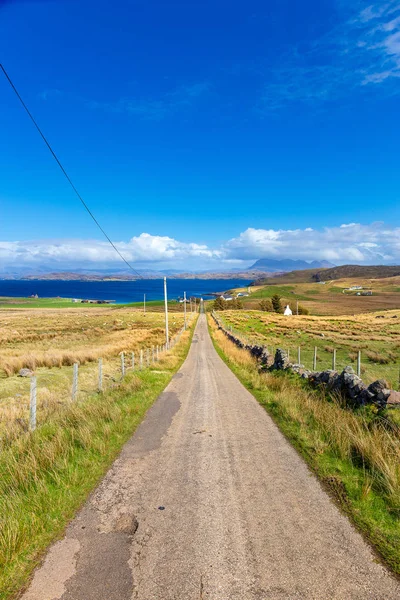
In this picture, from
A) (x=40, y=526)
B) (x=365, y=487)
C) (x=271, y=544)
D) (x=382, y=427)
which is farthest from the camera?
(x=382, y=427)

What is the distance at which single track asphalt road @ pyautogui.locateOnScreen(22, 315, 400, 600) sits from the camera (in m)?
4.03

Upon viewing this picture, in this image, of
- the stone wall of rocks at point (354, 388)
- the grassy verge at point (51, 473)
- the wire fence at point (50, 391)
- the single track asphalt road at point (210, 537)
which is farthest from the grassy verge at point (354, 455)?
the wire fence at point (50, 391)

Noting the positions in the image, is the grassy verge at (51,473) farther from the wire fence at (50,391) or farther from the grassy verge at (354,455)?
the grassy verge at (354,455)

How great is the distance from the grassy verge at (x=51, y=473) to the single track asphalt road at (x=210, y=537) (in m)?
0.25

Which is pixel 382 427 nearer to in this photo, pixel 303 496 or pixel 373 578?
pixel 303 496

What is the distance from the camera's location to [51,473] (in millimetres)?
6707

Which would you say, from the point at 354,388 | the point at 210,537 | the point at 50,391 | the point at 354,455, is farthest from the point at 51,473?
the point at 50,391

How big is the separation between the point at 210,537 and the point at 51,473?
11.3ft

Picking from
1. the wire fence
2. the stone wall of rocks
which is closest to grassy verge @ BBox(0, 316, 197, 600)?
the wire fence

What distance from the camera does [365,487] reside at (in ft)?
19.8

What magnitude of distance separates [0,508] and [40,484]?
2.37ft

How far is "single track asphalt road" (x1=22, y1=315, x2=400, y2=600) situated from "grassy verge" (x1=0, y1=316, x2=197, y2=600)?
25 centimetres

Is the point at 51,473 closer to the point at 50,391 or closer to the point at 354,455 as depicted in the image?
the point at 354,455

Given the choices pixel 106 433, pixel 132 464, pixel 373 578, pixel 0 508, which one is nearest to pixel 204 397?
pixel 106 433
